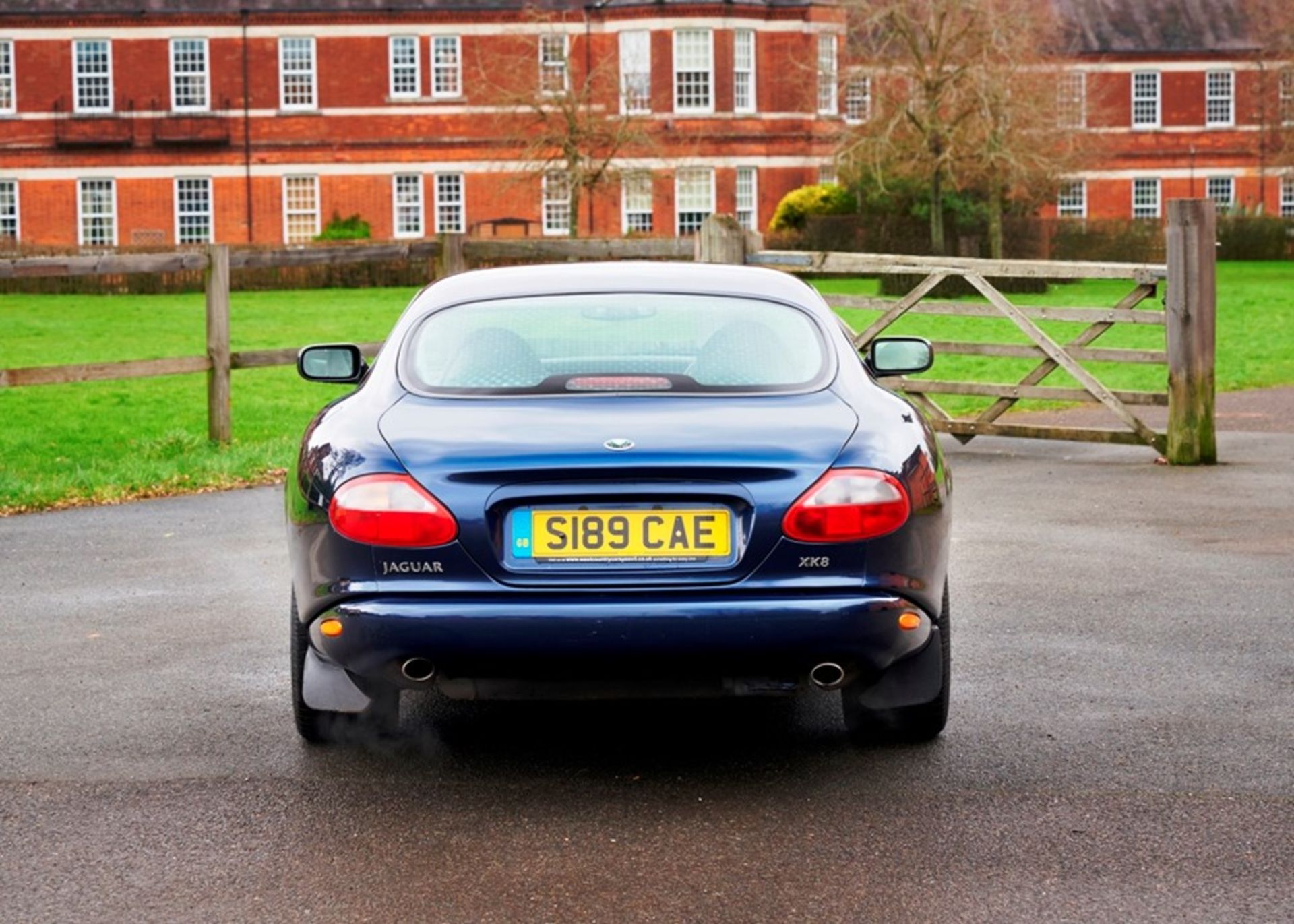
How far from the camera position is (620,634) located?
5.13m

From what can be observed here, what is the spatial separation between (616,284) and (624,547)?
4.80ft

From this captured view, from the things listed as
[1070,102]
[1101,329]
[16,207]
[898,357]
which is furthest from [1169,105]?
[898,357]

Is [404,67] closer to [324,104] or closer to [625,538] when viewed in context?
[324,104]

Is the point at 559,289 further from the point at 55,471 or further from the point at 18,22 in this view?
the point at 18,22

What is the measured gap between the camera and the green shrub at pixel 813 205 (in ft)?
184

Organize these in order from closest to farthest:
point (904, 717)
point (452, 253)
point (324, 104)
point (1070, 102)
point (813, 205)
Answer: point (904, 717) < point (452, 253) < point (813, 205) < point (1070, 102) < point (324, 104)

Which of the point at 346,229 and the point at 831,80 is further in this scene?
the point at 346,229

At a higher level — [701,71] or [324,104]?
[701,71]

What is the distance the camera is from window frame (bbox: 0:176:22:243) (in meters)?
59.9

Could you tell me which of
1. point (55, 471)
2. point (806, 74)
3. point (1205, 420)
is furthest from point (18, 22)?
point (1205, 420)

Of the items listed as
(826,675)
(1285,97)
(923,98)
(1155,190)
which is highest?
(1285,97)

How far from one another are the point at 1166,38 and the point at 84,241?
37.1 m

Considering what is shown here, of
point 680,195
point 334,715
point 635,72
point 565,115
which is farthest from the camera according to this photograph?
point 680,195

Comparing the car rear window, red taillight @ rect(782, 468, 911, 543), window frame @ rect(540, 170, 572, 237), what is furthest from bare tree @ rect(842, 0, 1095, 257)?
red taillight @ rect(782, 468, 911, 543)
